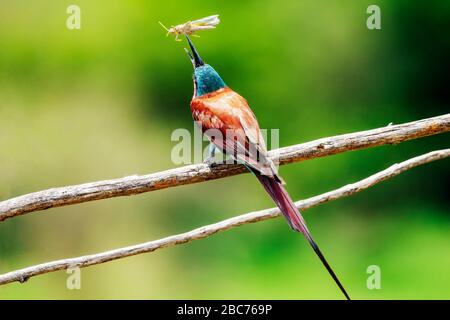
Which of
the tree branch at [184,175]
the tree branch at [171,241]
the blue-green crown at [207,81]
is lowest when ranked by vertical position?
the tree branch at [171,241]

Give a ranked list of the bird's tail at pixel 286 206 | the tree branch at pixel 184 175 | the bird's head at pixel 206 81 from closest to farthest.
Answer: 1. the bird's tail at pixel 286 206
2. the tree branch at pixel 184 175
3. the bird's head at pixel 206 81

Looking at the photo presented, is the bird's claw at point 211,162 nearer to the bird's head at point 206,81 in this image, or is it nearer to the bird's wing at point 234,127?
the bird's wing at point 234,127

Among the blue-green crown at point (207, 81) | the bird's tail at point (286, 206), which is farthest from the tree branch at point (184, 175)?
the blue-green crown at point (207, 81)

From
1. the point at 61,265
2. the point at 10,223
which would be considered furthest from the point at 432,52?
the point at 61,265

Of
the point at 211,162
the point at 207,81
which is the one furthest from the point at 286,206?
the point at 207,81

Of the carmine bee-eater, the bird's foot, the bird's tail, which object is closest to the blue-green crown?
the carmine bee-eater
